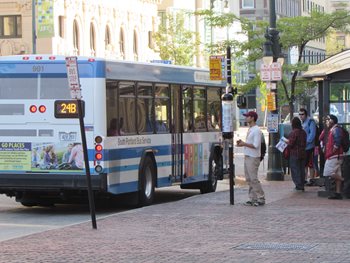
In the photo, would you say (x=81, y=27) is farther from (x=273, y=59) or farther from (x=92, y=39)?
(x=273, y=59)

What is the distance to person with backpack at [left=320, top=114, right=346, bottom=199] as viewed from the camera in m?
18.1

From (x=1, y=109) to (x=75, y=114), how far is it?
1526mm

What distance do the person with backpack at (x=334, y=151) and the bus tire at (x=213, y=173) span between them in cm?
432

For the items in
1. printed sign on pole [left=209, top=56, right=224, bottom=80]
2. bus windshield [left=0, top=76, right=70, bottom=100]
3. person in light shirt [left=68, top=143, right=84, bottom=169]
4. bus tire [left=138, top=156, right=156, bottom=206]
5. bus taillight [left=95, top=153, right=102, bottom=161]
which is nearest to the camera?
bus taillight [left=95, top=153, right=102, bottom=161]

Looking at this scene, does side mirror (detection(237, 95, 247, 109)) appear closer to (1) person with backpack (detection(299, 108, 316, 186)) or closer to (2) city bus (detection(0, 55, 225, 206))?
(1) person with backpack (detection(299, 108, 316, 186))

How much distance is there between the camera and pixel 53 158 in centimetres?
1706

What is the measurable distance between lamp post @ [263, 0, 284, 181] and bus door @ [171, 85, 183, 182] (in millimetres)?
4905

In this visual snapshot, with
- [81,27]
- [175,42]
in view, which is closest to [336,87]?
[81,27]

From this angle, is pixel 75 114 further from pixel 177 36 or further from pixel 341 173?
pixel 177 36

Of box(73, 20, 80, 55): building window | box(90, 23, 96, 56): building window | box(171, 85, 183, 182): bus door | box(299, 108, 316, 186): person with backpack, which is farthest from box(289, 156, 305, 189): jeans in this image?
box(90, 23, 96, 56): building window

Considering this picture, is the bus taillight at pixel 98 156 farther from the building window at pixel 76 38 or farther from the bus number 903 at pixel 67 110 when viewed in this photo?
the building window at pixel 76 38

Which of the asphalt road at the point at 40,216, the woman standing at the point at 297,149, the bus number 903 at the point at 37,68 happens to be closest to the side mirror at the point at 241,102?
the woman standing at the point at 297,149

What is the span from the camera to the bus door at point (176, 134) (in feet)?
65.2

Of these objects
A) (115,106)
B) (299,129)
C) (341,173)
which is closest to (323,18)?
(299,129)
